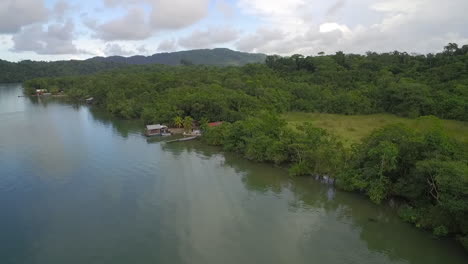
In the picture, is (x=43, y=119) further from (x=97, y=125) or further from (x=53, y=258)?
(x=53, y=258)

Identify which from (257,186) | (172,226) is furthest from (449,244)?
(172,226)

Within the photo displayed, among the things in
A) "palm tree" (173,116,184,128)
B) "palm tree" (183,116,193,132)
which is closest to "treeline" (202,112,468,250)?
"palm tree" (183,116,193,132)

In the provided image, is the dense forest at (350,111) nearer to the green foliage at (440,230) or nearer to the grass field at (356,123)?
the green foliage at (440,230)

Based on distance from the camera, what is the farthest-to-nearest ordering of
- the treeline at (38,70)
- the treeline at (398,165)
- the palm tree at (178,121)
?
the treeline at (38,70) → the palm tree at (178,121) → the treeline at (398,165)

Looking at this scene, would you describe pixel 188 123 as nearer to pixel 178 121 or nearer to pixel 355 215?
pixel 178 121

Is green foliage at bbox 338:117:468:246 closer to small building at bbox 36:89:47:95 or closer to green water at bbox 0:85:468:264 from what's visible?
green water at bbox 0:85:468:264

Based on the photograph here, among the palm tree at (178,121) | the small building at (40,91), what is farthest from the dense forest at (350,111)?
the small building at (40,91)
